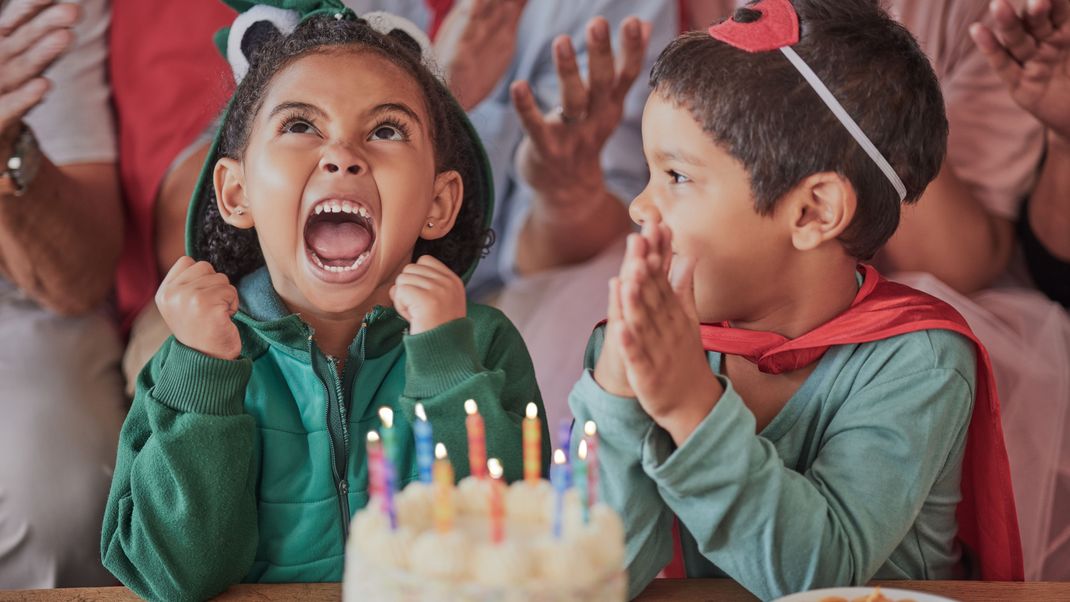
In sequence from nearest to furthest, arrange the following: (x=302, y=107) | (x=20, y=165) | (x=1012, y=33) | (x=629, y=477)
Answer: (x=629, y=477) < (x=302, y=107) < (x=1012, y=33) < (x=20, y=165)

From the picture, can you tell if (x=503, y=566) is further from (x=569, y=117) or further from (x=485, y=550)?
(x=569, y=117)

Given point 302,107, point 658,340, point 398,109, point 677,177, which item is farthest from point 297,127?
point 658,340

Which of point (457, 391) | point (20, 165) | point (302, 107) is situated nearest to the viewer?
point (457, 391)

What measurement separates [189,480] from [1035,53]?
164cm

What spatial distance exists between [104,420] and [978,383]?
5.25 ft

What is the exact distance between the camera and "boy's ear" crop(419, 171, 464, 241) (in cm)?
165

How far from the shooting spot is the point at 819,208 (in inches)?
56.7

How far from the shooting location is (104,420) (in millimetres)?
2215

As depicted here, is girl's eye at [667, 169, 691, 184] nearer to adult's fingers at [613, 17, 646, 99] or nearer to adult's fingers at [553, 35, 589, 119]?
adult's fingers at [553, 35, 589, 119]

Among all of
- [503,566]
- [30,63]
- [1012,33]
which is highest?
[30,63]

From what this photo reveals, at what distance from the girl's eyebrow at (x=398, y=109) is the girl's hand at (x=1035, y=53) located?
1.04 m

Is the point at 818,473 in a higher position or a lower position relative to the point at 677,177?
lower

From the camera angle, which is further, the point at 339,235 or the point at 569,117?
the point at 569,117

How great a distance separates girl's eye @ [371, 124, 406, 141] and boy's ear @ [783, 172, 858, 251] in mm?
534
